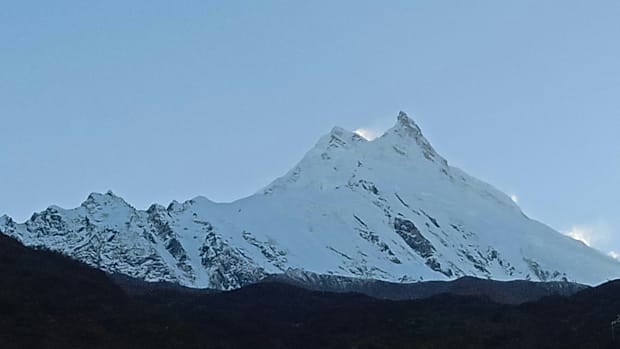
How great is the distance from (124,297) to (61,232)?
112 metres

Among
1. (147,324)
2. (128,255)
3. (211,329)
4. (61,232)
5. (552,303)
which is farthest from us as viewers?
(61,232)

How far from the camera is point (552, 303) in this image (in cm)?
10050

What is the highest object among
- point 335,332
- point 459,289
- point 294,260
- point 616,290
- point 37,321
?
point 294,260

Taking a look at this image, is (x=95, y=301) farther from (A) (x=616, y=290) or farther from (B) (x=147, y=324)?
(A) (x=616, y=290)

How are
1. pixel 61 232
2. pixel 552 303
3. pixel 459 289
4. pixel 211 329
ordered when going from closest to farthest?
pixel 211 329
pixel 552 303
pixel 459 289
pixel 61 232

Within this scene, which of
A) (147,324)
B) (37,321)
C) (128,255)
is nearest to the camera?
(37,321)

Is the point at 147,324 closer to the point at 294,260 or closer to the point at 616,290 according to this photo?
the point at 616,290

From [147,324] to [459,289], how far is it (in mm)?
83565

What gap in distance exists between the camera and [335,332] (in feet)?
305

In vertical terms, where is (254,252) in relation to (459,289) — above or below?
above

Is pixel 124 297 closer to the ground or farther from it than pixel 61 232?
closer to the ground

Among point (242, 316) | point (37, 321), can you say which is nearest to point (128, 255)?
point (242, 316)

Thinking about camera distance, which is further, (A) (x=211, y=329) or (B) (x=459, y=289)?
(B) (x=459, y=289)

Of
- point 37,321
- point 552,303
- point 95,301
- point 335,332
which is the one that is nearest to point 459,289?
point 552,303
